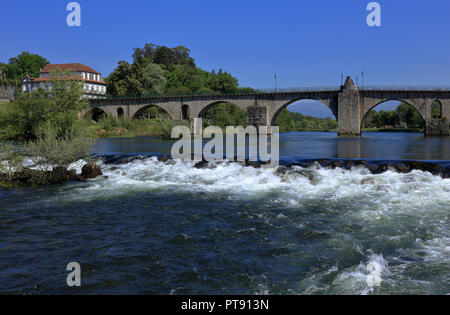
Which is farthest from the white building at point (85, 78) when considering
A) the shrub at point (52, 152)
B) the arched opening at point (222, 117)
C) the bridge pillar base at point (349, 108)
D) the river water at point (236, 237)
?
the river water at point (236, 237)

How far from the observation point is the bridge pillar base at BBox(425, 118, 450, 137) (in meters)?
50.0

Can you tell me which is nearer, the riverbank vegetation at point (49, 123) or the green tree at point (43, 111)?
the riverbank vegetation at point (49, 123)

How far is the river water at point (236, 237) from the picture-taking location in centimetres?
582

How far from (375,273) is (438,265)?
1305mm

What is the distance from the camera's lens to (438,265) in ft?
21.1

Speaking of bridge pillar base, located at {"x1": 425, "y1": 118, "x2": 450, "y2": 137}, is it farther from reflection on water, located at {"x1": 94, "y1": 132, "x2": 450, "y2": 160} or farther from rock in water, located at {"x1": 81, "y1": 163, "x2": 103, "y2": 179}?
rock in water, located at {"x1": 81, "y1": 163, "x2": 103, "y2": 179}

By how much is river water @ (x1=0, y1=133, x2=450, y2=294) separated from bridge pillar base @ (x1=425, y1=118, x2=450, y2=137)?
42.9m

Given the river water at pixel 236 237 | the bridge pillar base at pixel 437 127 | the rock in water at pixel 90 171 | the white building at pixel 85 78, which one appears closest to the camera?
the river water at pixel 236 237

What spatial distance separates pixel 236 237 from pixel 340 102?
49.8 m

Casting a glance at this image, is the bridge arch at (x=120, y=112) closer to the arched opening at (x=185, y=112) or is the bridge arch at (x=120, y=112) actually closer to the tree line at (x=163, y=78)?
the tree line at (x=163, y=78)

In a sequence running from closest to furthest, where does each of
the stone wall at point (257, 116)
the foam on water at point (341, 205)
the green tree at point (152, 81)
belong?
the foam on water at point (341, 205) → the stone wall at point (257, 116) → the green tree at point (152, 81)

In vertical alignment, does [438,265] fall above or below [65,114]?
below
